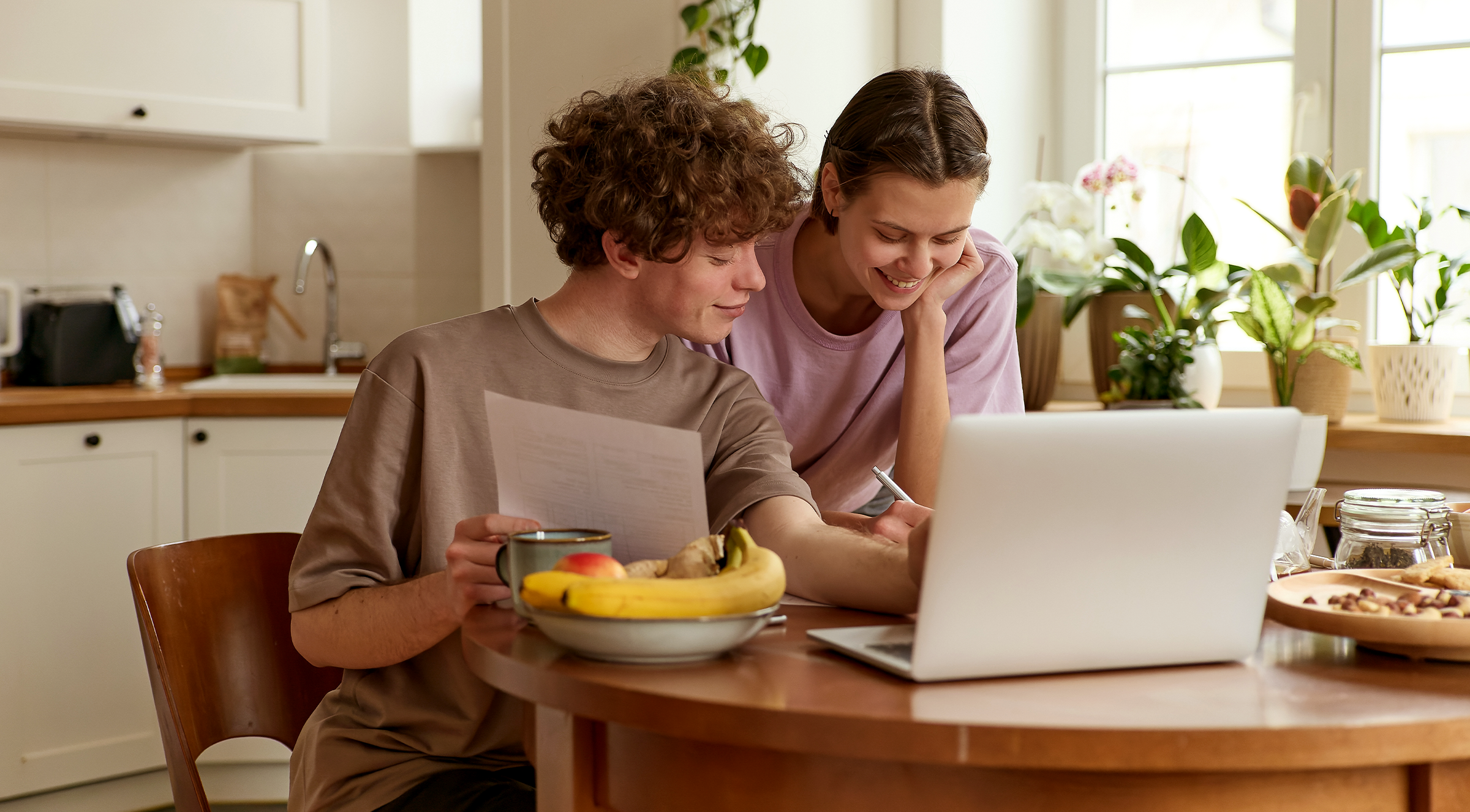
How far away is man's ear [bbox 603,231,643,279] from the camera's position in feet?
4.42

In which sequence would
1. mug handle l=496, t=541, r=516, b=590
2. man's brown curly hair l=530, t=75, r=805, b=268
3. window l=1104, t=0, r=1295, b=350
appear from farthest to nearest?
window l=1104, t=0, r=1295, b=350 < man's brown curly hair l=530, t=75, r=805, b=268 < mug handle l=496, t=541, r=516, b=590

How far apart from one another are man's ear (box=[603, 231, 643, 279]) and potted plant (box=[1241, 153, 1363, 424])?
1619mm

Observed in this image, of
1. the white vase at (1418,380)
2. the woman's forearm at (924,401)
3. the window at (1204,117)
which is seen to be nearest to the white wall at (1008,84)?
the window at (1204,117)

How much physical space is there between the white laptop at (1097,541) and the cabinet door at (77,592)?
237cm

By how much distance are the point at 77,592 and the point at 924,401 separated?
2009 mm

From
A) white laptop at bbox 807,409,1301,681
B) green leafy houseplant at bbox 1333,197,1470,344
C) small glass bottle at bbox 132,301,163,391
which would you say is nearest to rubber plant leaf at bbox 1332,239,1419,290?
green leafy houseplant at bbox 1333,197,1470,344

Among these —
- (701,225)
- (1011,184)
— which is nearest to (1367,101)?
(1011,184)

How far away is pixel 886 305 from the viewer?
163cm

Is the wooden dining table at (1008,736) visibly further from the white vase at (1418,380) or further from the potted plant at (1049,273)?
the potted plant at (1049,273)

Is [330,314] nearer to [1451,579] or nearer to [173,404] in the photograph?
[173,404]

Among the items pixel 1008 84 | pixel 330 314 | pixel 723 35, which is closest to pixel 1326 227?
pixel 1008 84

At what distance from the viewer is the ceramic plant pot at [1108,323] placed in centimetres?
274

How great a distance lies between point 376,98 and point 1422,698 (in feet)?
11.1

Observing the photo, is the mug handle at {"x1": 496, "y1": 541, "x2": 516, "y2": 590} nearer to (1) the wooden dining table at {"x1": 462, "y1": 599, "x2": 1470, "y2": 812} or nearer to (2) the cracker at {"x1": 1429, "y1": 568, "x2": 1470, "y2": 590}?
(1) the wooden dining table at {"x1": 462, "y1": 599, "x2": 1470, "y2": 812}
